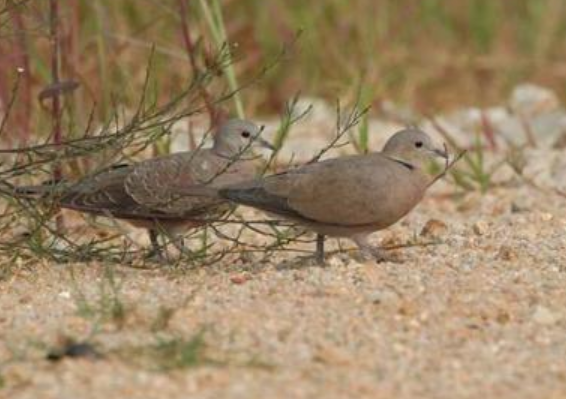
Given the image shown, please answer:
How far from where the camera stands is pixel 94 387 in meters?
4.96

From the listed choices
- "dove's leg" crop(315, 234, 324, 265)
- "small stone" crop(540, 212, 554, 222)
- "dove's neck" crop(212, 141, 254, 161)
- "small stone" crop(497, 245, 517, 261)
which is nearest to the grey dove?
"dove's neck" crop(212, 141, 254, 161)

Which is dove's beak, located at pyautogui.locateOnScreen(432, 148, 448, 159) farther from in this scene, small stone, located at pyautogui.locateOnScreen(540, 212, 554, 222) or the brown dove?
small stone, located at pyautogui.locateOnScreen(540, 212, 554, 222)

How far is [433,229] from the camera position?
306 inches

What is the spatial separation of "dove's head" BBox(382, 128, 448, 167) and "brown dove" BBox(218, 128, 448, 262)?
1.11 ft

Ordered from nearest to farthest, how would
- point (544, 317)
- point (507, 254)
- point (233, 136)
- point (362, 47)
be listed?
point (544, 317) < point (507, 254) < point (233, 136) < point (362, 47)

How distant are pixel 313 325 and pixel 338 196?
136cm

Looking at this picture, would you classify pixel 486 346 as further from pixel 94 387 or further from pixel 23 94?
pixel 23 94

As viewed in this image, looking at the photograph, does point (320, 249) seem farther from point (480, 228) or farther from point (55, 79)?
point (55, 79)

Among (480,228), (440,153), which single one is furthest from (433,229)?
(440,153)

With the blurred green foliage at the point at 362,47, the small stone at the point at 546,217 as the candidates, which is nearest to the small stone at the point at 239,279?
the small stone at the point at 546,217

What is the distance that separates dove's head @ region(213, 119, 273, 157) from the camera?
785 centimetres

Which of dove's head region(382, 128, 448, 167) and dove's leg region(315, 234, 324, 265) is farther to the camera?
dove's head region(382, 128, 448, 167)

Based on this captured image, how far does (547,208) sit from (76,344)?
12.9 feet

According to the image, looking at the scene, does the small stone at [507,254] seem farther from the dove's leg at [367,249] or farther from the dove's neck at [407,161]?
the dove's neck at [407,161]
